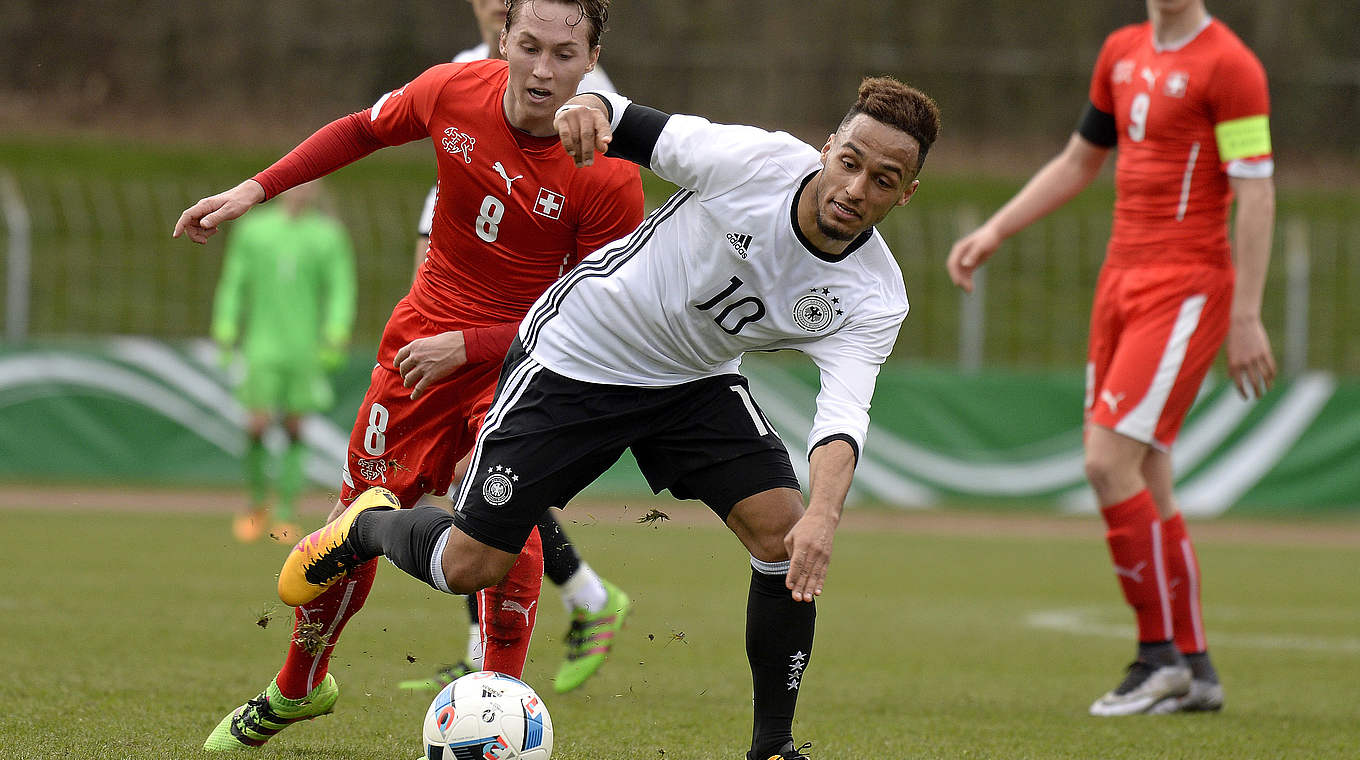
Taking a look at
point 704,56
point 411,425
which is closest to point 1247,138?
point 411,425

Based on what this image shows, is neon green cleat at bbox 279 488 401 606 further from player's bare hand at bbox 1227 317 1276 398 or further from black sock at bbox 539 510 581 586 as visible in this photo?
player's bare hand at bbox 1227 317 1276 398

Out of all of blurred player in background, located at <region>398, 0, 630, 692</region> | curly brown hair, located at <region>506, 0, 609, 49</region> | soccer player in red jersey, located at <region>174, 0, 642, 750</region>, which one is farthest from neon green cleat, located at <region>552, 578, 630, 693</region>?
curly brown hair, located at <region>506, 0, 609, 49</region>

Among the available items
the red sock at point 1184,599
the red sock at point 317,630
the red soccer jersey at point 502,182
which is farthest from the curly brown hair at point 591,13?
the red sock at point 1184,599

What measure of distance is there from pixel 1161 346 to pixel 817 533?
2.62 m

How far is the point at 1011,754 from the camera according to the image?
4.70 metres

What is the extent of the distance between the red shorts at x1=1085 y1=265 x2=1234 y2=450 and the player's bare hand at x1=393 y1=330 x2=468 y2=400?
2.61 metres

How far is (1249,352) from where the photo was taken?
5590 mm

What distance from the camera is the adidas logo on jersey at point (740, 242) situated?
4027 millimetres

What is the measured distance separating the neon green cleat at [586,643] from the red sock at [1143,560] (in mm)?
1911

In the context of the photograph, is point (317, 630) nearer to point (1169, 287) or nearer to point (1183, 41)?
point (1169, 287)

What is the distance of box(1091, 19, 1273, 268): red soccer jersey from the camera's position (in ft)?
18.8

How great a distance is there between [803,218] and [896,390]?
33.3 feet

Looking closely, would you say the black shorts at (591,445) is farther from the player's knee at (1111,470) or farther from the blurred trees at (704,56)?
the blurred trees at (704,56)

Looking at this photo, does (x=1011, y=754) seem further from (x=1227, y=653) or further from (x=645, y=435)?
(x=1227, y=653)
